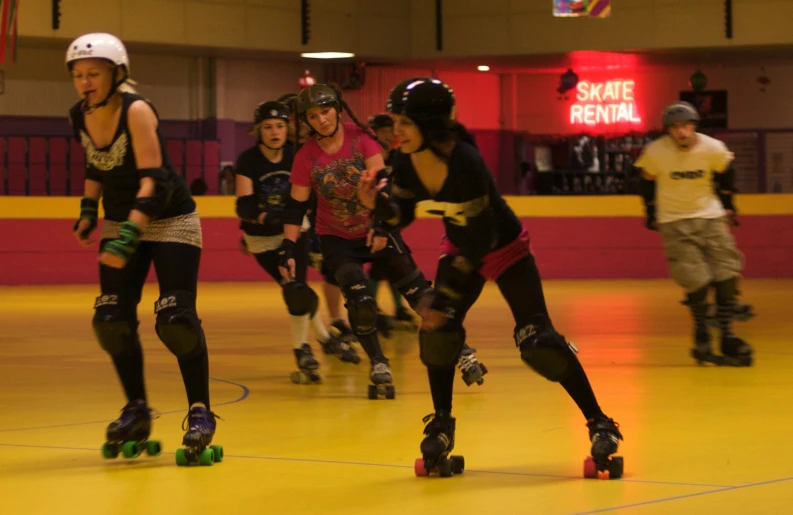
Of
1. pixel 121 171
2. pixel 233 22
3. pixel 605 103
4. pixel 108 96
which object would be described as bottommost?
pixel 121 171

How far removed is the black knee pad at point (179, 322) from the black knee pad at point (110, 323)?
16 centimetres

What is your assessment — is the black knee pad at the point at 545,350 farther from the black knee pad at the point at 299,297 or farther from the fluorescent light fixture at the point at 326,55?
the fluorescent light fixture at the point at 326,55

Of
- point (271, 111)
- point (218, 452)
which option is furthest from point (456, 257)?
point (271, 111)

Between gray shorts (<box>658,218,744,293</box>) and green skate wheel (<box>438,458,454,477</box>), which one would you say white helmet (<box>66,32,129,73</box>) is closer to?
green skate wheel (<box>438,458,454,477</box>)

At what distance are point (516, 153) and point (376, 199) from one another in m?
19.5

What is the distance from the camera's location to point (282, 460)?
15.9 feet

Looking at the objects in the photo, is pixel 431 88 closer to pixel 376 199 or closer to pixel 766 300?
pixel 376 199

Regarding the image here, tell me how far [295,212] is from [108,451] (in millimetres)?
2223

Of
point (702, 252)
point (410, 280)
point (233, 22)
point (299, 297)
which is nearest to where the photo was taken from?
point (410, 280)

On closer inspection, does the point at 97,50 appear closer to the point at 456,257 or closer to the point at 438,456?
the point at 456,257

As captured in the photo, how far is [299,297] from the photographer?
7.07m

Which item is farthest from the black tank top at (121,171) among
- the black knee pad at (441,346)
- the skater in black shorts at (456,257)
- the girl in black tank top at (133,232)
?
the black knee pad at (441,346)

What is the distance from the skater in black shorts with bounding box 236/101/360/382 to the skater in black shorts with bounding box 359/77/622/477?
100.0 inches

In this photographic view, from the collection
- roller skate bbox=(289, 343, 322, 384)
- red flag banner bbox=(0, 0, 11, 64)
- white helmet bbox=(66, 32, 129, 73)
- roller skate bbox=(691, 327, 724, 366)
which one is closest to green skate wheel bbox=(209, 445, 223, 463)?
white helmet bbox=(66, 32, 129, 73)
